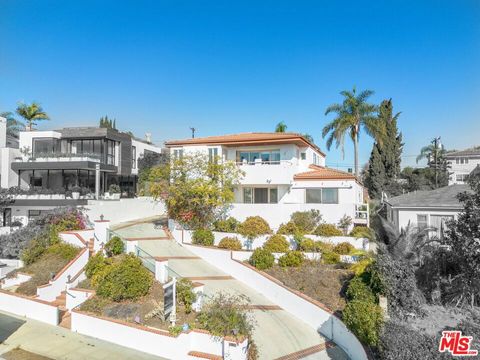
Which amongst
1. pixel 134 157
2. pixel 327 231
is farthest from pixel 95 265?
pixel 134 157

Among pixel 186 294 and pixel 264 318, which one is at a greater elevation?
pixel 186 294

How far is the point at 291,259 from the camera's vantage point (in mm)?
16828

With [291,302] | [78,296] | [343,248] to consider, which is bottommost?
[291,302]

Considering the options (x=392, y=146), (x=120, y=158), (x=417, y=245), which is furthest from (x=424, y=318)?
(x=392, y=146)

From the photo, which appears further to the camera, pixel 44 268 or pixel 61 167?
pixel 61 167

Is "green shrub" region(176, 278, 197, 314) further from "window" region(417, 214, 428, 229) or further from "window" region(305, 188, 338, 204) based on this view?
"window" region(305, 188, 338, 204)

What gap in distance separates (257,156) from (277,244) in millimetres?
11227

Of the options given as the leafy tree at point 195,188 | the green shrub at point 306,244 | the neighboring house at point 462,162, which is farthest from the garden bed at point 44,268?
the neighboring house at point 462,162

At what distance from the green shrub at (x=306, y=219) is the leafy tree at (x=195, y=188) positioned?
15.7 ft

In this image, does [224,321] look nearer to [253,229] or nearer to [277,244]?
[277,244]

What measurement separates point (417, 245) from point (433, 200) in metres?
8.64

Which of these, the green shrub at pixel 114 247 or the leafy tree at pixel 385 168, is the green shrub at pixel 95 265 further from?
the leafy tree at pixel 385 168

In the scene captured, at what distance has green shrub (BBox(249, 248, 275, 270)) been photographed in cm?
1686

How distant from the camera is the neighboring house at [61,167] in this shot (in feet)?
86.9
